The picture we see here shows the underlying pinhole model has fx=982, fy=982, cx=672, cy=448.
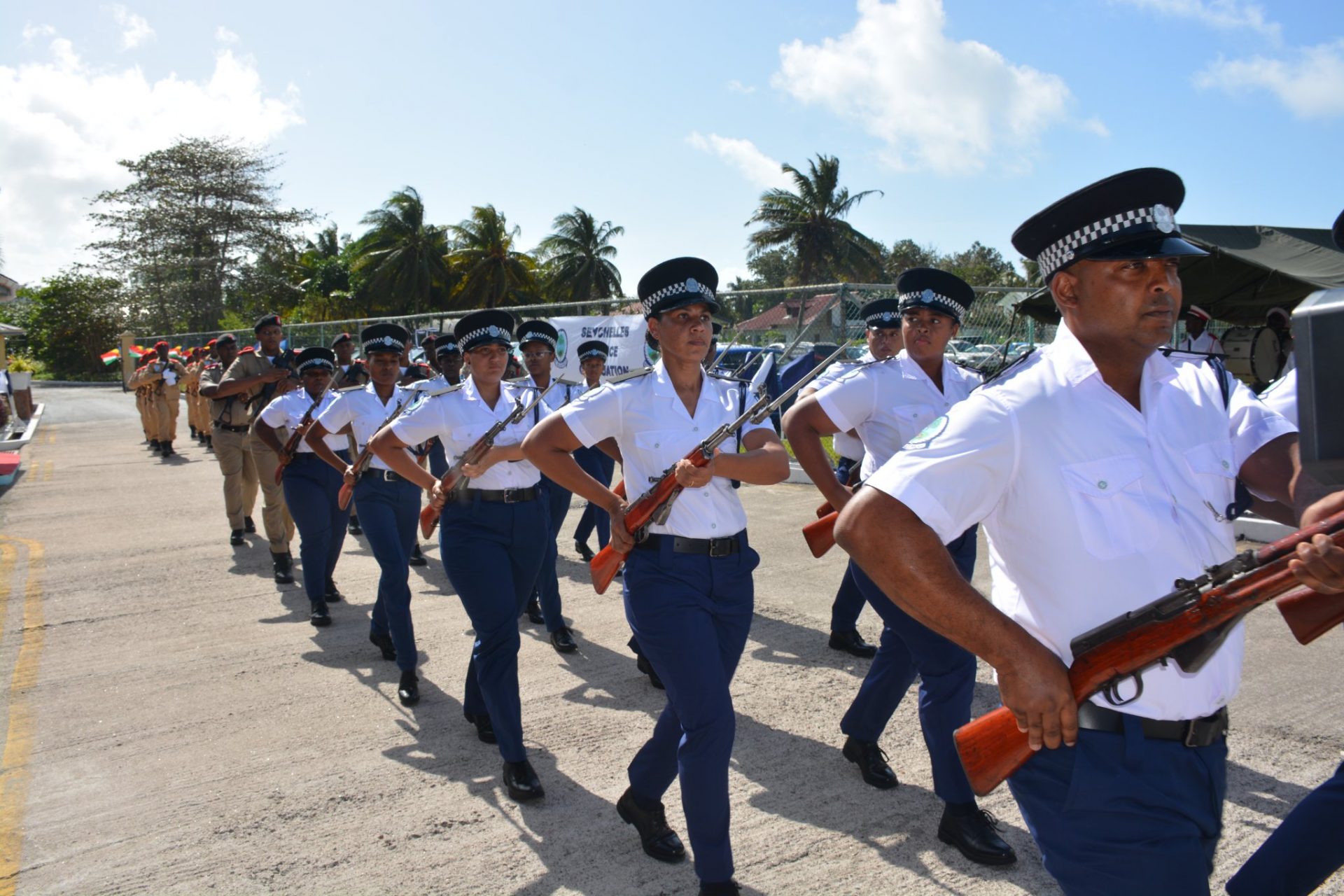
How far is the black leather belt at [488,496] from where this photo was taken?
4.91 metres

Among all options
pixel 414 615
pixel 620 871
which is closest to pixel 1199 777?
pixel 620 871

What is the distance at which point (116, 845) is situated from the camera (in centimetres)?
406

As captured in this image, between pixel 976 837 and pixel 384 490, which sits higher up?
pixel 384 490

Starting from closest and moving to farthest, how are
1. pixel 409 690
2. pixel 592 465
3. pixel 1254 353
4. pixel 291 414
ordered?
1. pixel 409 690
2. pixel 291 414
3. pixel 592 465
4. pixel 1254 353

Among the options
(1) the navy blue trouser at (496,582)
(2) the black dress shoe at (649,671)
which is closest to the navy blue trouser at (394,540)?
(1) the navy blue trouser at (496,582)

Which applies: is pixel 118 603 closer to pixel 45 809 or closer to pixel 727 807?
pixel 45 809

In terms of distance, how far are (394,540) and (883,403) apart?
311 cm

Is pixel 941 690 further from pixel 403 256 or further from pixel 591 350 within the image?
pixel 403 256

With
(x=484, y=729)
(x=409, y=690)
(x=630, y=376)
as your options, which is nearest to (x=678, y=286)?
A: (x=630, y=376)

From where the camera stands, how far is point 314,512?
7.43m

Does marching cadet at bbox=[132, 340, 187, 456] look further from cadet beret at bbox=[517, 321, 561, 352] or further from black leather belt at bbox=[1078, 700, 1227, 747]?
black leather belt at bbox=[1078, 700, 1227, 747]

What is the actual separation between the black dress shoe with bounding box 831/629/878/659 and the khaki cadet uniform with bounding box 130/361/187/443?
16.0 metres

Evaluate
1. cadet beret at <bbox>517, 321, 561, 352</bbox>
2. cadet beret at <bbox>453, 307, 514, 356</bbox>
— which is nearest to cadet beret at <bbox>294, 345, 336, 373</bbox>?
cadet beret at <bbox>517, 321, 561, 352</bbox>

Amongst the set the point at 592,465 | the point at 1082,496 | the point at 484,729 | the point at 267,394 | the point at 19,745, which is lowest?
the point at 19,745
